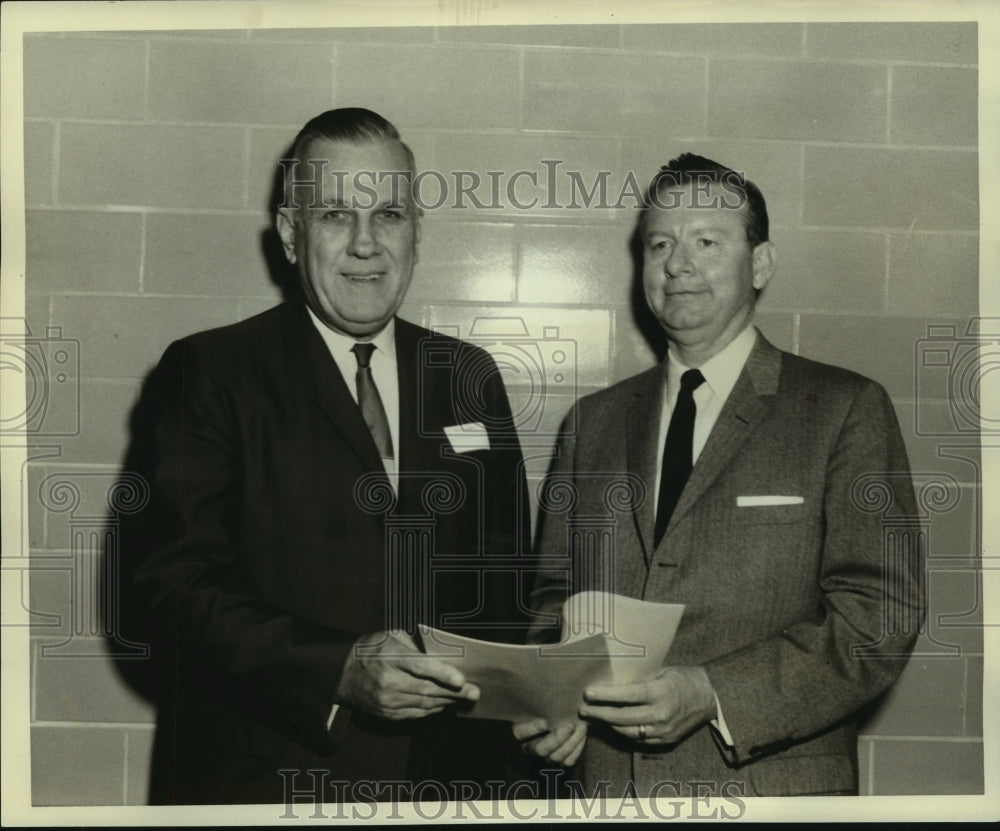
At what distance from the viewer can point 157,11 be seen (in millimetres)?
2352

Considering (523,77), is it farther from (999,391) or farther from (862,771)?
(862,771)

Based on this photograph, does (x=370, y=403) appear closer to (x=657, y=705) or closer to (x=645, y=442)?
(x=645, y=442)

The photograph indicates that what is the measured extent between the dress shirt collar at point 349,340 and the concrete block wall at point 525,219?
2.7 inches

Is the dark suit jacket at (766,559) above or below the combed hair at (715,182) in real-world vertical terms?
below

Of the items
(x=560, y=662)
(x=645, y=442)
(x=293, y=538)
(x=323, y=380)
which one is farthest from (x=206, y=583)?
(x=645, y=442)

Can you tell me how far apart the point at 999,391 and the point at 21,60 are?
209 cm

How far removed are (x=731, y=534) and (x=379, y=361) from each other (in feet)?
2.51

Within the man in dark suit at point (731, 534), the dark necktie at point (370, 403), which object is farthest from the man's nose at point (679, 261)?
the dark necktie at point (370, 403)

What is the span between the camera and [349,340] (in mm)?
2311

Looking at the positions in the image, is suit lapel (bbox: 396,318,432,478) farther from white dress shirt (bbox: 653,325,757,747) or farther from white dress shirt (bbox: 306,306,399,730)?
white dress shirt (bbox: 653,325,757,747)

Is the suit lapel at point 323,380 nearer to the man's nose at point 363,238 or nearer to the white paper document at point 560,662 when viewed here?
the man's nose at point 363,238

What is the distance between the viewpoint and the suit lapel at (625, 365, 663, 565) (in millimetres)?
2254

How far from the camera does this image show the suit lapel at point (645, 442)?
7.39 feet

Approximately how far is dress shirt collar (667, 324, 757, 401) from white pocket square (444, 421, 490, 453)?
1.24 feet
